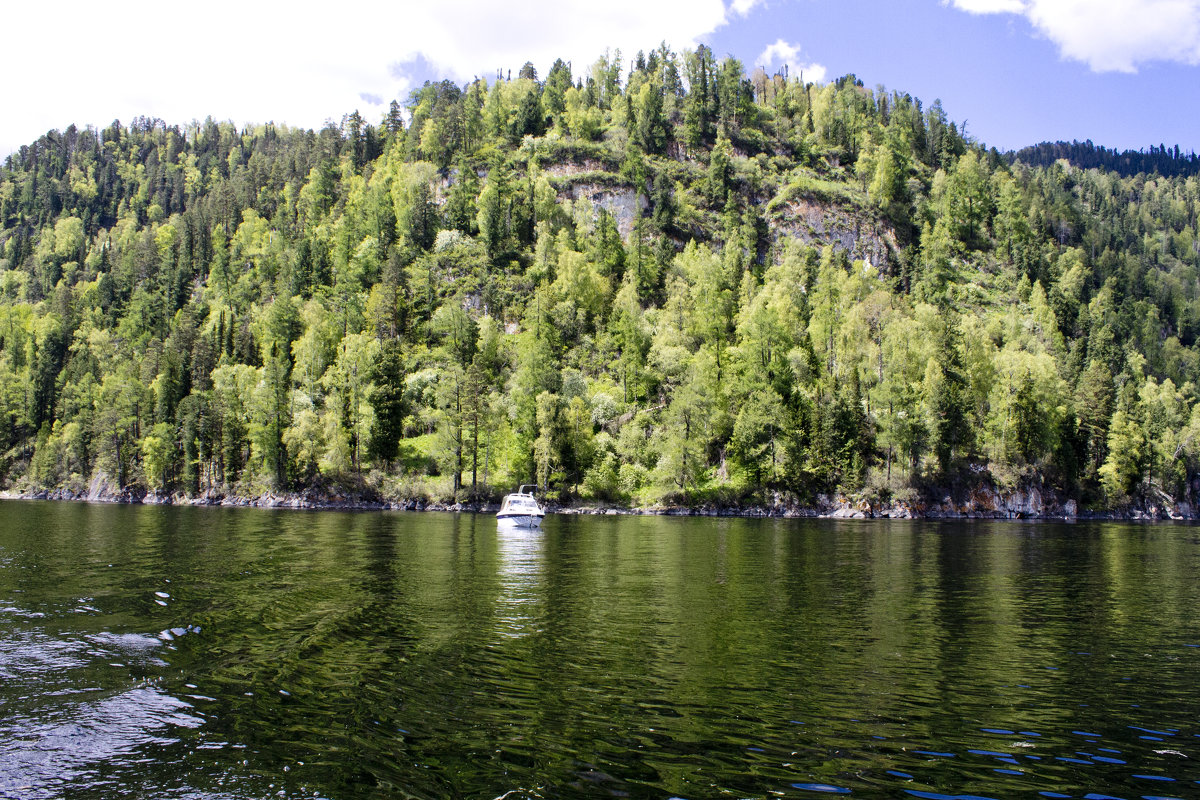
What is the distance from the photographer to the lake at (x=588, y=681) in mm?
12688

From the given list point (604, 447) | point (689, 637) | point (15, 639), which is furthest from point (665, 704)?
point (604, 447)

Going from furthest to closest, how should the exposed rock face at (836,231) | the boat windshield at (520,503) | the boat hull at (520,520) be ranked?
the exposed rock face at (836,231)
the boat windshield at (520,503)
the boat hull at (520,520)

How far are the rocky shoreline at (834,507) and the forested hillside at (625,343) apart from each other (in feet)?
6.08

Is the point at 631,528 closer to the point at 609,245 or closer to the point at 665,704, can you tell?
the point at 665,704

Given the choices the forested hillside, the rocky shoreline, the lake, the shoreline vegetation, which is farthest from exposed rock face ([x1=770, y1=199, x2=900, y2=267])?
the lake

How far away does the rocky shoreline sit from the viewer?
97375 millimetres

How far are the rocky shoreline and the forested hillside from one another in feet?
6.08

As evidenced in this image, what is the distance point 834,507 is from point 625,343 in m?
46.5

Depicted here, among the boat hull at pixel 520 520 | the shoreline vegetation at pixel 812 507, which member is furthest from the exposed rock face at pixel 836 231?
the boat hull at pixel 520 520

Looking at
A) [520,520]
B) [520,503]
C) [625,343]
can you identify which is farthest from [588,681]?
[625,343]

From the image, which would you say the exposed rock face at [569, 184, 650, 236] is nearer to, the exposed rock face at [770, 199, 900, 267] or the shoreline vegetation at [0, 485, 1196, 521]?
the exposed rock face at [770, 199, 900, 267]

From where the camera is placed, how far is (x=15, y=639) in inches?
867

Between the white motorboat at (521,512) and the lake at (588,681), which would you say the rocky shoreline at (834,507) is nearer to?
the white motorboat at (521,512)

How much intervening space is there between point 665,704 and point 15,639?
815 inches
